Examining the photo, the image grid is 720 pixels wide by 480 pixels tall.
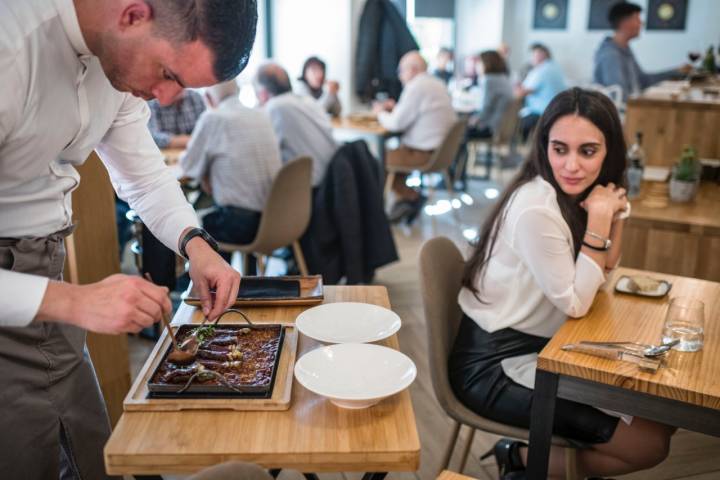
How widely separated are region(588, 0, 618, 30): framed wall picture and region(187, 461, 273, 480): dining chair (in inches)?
381

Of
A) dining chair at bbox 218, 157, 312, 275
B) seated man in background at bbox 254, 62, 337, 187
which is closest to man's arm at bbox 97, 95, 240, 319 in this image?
dining chair at bbox 218, 157, 312, 275

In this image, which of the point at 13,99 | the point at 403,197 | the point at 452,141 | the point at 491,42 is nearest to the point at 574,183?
the point at 13,99

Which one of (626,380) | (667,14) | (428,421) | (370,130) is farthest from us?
(667,14)

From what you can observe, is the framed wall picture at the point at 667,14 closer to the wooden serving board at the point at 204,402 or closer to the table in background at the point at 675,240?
the table in background at the point at 675,240

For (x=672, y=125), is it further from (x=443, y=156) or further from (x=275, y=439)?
(x=275, y=439)

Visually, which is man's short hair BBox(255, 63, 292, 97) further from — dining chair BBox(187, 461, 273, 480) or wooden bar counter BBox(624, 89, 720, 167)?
dining chair BBox(187, 461, 273, 480)

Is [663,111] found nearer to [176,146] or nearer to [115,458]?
[176,146]

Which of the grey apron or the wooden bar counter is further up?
A: the wooden bar counter

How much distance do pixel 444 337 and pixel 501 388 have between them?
7.5 inches

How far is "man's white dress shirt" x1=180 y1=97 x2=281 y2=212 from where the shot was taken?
3176mm

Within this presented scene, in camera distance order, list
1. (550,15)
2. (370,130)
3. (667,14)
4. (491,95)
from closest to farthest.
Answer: (370,130) → (491,95) → (667,14) → (550,15)

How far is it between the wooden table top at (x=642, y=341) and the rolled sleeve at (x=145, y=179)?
2.55ft

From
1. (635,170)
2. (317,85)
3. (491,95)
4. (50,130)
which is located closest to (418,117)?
(317,85)

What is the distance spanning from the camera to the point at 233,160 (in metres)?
3.21
